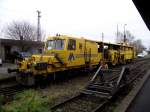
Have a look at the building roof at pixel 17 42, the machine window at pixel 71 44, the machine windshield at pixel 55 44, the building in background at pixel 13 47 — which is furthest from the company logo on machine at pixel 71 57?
the building roof at pixel 17 42

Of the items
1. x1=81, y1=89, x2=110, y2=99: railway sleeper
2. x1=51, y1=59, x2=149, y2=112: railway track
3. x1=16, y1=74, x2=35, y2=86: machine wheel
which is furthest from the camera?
x1=16, y1=74, x2=35, y2=86: machine wheel

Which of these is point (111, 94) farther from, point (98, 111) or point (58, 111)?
point (58, 111)

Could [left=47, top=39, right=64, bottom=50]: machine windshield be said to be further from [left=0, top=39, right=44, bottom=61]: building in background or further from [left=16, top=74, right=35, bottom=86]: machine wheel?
[left=0, top=39, right=44, bottom=61]: building in background

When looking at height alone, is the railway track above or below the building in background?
below

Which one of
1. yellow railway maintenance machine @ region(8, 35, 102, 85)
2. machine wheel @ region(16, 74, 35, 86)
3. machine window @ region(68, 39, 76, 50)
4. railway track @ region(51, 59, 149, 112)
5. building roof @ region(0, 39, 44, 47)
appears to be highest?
building roof @ region(0, 39, 44, 47)

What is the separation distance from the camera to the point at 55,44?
16.3 m

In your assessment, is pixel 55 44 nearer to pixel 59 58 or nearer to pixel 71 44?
pixel 71 44

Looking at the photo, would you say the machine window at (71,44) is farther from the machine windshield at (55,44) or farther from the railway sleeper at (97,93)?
the railway sleeper at (97,93)

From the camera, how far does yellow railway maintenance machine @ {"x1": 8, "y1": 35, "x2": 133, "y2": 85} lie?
13531mm

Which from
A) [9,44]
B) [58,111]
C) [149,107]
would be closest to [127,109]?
[149,107]

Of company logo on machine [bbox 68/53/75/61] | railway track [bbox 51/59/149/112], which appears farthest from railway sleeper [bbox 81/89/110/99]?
company logo on machine [bbox 68/53/75/61]

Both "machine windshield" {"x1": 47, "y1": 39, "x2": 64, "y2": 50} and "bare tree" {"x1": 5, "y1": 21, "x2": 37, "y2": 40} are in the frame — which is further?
"bare tree" {"x1": 5, "y1": 21, "x2": 37, "y2": 40}

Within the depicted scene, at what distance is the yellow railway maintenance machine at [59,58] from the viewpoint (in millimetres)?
13531

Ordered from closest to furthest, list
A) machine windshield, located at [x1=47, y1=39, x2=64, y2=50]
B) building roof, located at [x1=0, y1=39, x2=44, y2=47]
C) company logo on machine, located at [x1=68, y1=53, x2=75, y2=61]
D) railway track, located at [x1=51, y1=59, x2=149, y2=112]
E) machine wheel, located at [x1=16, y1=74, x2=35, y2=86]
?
railway track, located at [x1=51, y1=59, x2=149, y2=112], machine wheel, located at [x1=16, y1=74, x2=35, y2=86], machine windshield, located at [x1=47, y1=39, x2=64, y2=50], company logo on machine, located at [x1=68, y1=53, x2=75, y2=61], building roof, located at [x1=0, y1=39, x2=44, y2=47]
